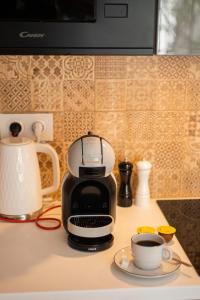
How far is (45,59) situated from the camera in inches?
62.2

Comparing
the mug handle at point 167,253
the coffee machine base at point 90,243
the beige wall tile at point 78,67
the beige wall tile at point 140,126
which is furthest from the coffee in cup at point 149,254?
the beige wall tile at point 78,67

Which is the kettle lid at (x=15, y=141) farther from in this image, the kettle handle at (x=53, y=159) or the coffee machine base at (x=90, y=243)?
the coffee machine base at (x=90, y=243)

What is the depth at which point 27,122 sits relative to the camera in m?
1.62

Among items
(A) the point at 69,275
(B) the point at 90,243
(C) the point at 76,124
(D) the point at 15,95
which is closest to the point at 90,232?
(B) the point at 90,243

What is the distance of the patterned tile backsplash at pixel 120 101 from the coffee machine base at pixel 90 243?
379 mm

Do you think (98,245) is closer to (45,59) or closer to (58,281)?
(58,281)

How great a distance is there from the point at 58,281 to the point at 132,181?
61cm

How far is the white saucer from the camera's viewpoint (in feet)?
3.87

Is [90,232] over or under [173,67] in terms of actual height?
under

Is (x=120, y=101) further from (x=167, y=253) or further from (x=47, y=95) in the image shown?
(x=167, y=253)

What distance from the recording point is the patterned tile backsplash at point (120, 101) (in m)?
1.59

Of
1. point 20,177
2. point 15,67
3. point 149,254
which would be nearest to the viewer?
point 149,254

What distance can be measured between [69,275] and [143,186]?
0.53 m

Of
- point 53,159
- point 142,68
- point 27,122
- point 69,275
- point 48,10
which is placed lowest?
point 69,275
